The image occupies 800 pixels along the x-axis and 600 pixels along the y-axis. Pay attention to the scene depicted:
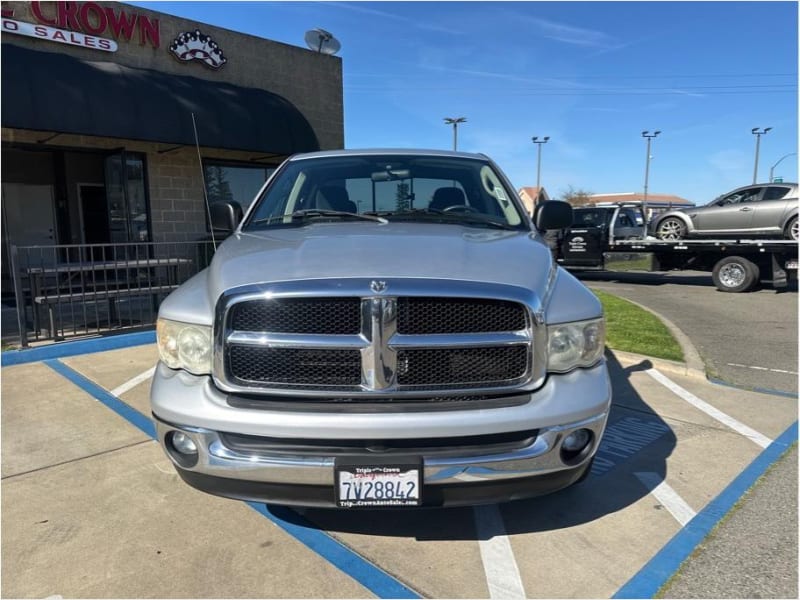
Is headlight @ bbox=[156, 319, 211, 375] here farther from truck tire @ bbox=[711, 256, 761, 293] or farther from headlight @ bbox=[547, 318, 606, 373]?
truck tire @ bbox=[711, 256, 761, 293]

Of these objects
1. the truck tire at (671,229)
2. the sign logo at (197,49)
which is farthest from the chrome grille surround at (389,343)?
the truck tire at (671,229)

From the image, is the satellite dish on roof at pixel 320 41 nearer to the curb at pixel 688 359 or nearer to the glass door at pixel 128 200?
the glass door at pixel 128 200

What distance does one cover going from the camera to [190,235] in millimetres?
12086

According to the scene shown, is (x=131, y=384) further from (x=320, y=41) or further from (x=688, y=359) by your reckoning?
(x=320, y=41)

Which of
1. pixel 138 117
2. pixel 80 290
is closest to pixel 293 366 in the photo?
pixel 80 290

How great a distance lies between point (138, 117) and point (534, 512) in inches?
380

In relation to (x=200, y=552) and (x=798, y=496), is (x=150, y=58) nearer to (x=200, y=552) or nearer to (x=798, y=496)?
(x=200, y=552)

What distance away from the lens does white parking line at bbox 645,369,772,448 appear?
158 inches

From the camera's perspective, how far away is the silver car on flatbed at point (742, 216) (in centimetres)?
1358

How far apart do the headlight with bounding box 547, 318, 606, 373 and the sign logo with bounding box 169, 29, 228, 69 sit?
11584mm

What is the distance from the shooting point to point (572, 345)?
8.00ft

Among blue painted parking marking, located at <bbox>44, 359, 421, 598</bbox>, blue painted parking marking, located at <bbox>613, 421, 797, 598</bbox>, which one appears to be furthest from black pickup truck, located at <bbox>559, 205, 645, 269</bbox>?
blue painted parking marking, located at <bbox>44, 359, 421, 598</bbox>

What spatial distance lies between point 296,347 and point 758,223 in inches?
601

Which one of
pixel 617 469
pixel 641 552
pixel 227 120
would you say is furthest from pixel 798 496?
pixel 227 120
